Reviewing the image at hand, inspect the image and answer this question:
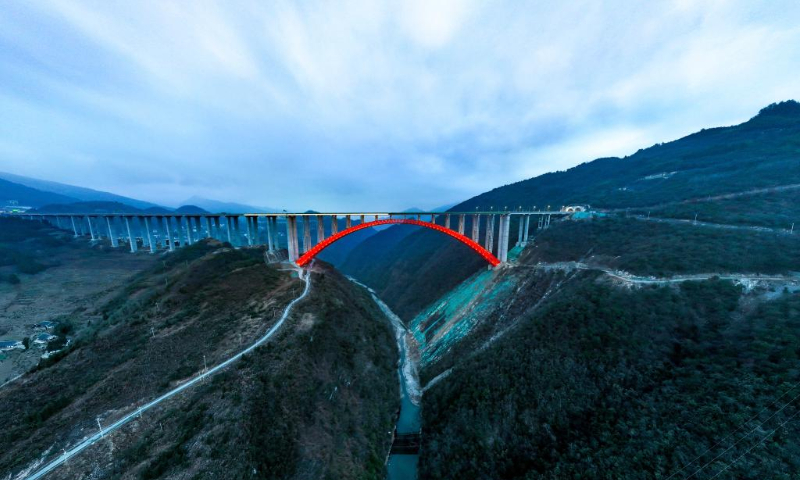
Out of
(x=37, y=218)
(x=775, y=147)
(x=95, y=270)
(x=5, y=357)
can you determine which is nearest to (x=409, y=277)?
(x=5, y=357)

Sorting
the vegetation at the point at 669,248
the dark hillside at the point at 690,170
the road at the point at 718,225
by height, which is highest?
the dark hillside at the point at 690,170

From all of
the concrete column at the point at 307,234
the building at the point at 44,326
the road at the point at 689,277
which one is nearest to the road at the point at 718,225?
the road at the point at 689,277

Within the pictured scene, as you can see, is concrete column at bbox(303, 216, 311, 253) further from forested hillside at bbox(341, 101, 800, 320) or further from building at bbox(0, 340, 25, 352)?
building at bbox(0, 340, 25, 352)

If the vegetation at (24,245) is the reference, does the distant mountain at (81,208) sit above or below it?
above

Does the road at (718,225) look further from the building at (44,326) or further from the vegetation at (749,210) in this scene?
the building at (44,326)

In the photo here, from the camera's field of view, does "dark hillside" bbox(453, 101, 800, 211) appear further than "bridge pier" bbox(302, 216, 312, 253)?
Yes

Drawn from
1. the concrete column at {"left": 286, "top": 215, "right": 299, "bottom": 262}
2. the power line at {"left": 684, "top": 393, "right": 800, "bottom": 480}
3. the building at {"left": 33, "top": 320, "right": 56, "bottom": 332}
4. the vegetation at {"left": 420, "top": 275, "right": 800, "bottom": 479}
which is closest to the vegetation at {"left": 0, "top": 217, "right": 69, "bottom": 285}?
the building at {"left": 33, "top": 320, "right": 56, "bottom": 332}

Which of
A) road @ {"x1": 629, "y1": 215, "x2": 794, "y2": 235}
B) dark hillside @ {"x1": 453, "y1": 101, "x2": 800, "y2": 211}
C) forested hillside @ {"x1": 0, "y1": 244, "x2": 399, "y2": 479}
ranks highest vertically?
dark hillside @ {"x1": 453, "y1": 101, "x2": 800, "y2": 211}
